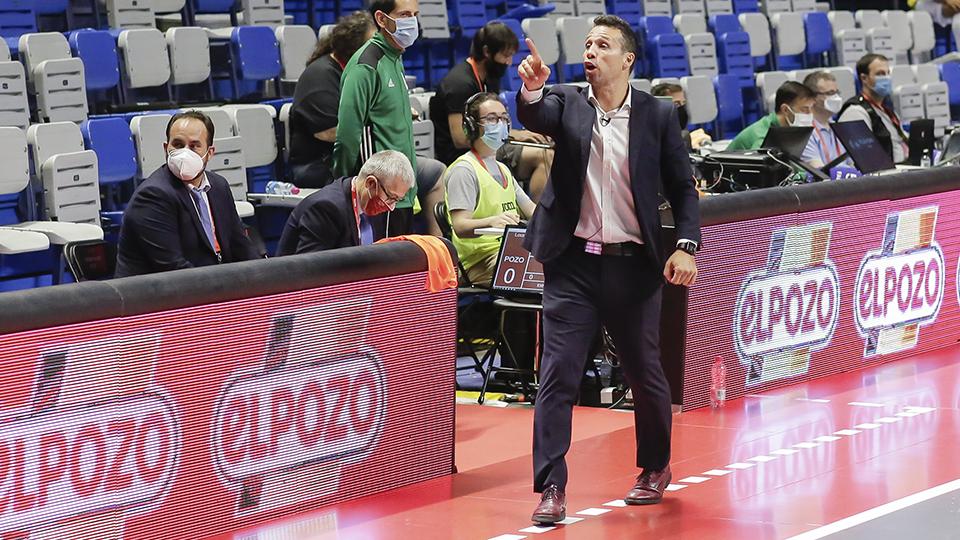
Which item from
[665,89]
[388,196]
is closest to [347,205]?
[388,196]

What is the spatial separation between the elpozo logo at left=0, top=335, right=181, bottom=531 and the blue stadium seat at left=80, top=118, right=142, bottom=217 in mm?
4165

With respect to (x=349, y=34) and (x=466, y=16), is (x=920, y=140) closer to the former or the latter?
(x=466, y=16)

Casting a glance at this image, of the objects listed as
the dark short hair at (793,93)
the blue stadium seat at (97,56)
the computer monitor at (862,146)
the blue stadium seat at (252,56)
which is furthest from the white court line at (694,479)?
the blue stadium seat at (252,56)

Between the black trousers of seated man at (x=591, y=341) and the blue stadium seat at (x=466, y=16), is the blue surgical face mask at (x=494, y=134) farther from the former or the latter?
the blue stadium seat at (x=466, y=16)

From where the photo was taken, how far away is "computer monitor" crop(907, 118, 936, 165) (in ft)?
35.3

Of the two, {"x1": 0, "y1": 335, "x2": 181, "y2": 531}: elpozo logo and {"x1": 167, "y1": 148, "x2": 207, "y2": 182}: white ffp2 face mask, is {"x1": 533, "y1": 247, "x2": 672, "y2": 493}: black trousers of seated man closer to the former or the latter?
{"x1": 0, "y1": 335, "x2": 181, "y2": 531}: elpozo logo

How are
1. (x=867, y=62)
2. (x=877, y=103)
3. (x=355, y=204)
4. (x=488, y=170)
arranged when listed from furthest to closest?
(x=867, y=62), (x=877, y=103), (x=488, y=170), (x=355, y=204)

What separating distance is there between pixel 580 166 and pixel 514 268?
2.17 meters

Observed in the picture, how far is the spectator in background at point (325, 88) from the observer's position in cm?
825

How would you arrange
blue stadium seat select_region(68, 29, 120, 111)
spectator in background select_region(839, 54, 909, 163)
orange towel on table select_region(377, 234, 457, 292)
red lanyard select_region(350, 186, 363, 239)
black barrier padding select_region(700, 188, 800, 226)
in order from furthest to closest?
1. spectator in background select_region(839, 54, 909, 163)
2. blue stadium seat select_region(68, 29, 120, 111)
3. black barrier padding select_region(700, 188, 800, 226)
4. red lanyard select_region(350, 186, 363, 239)
5. orange towel on table select_region(377, 234, 457, 292)

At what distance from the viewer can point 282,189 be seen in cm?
913

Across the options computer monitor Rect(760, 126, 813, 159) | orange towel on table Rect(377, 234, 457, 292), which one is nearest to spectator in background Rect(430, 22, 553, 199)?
computer monitor Rect(760, 126, 813, 159)

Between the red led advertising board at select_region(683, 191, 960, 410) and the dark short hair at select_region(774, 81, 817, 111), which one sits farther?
the dark short hair at select_region(774, 81, 817, 111)

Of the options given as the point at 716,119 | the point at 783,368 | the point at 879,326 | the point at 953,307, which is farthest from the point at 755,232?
the point at 716,119
